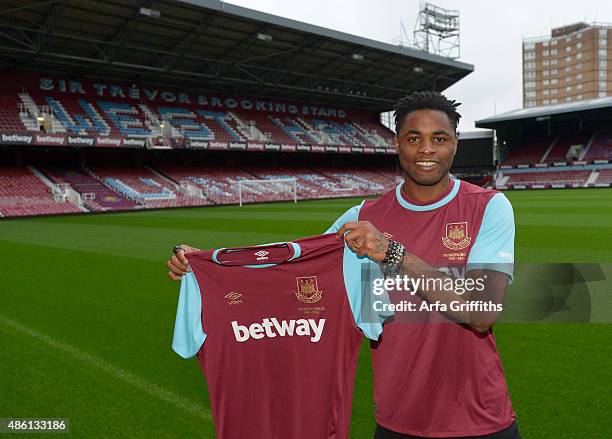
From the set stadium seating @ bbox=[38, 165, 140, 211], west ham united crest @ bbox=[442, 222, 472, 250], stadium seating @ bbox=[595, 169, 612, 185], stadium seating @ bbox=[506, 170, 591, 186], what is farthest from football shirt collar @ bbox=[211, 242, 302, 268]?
stadium seating @ bbox=[506, 170, 591, 186]

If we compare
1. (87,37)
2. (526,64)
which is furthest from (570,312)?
(526,64)

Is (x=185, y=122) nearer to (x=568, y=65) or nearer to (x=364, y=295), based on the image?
(x=364, y=295)

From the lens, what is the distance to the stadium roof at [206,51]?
26.9 m

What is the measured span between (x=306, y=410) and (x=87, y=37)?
3237cm

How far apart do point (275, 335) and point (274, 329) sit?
0.03 meters

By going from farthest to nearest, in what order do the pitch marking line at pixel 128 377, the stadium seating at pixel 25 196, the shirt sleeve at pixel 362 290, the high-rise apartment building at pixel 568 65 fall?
1. the high-rise apartment building at pixel 568 65
2. the stadium seating at pixel 25 196
3. the pitch marking line at pixel 128 377
4. the shirt sleeve at pixel 362 290

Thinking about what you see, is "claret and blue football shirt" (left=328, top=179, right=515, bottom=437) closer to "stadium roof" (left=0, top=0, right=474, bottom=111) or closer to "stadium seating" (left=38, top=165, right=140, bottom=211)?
"stadium roof" (left=0, top=0, right=474, bottom=111)

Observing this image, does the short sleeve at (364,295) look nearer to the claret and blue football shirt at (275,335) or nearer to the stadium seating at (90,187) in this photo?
the claret and blue football shirt at (275,335)

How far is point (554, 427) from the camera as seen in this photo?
297 cm

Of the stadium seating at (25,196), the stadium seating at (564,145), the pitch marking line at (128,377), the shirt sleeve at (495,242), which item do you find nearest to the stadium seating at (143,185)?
the stadium seating at (25,196)

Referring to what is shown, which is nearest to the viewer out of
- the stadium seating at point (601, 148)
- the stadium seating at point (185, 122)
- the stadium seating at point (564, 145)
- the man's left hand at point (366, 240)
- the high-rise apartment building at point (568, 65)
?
the man's left hand at point (366, 240)

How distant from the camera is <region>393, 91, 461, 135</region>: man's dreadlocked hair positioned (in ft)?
6.25

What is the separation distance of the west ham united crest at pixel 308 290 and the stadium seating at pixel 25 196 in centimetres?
2840

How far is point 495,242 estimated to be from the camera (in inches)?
69.7
